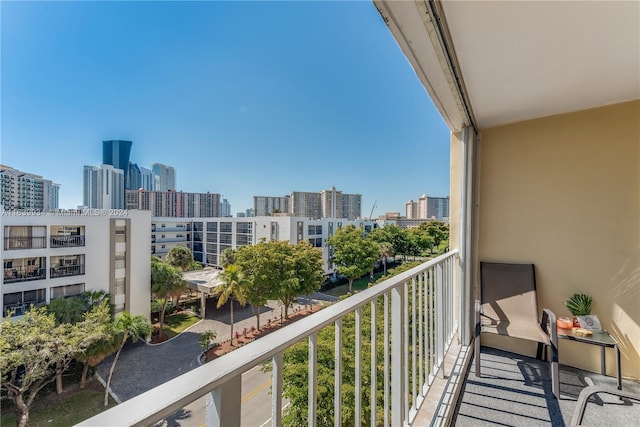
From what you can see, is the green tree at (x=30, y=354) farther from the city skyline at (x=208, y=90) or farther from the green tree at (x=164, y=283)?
the green tree at (x=164, y=283)

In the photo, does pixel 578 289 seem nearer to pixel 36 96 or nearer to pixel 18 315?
pixel 18 315

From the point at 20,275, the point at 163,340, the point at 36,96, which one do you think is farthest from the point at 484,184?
the point at 36,96

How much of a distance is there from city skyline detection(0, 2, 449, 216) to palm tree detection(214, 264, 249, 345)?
5.03 m

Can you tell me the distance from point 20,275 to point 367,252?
14248 millimetres

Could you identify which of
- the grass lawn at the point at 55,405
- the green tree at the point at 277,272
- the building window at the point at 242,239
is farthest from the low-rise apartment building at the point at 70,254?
the building window at the point at 242,239

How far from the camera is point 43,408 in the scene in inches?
153

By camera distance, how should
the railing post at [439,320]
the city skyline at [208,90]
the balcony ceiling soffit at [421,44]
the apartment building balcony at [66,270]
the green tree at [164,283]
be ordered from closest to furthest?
the balcony ceiling soffit at [421,44], the railing post at [439,320], the apartment building balcony at [66,270], the city skyline at [208,90], the green tree at [164,283]

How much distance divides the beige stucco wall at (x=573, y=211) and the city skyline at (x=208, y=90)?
0.62 metres

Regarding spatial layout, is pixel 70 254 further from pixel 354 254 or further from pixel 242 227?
pixel 354 254

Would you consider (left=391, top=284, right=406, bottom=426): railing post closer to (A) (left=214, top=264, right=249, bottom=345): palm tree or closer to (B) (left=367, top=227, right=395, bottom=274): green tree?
(A) (left=214, top=264, right=249, bottom=345): palm tree

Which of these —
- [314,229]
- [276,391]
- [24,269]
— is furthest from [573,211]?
[314,229]

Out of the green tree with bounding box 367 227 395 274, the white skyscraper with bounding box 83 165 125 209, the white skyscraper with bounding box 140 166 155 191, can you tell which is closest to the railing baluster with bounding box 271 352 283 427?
the white skyscraper with bounding box 83 165 125 209

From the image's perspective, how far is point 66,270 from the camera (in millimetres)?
4332

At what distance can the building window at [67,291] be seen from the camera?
4.32 m
